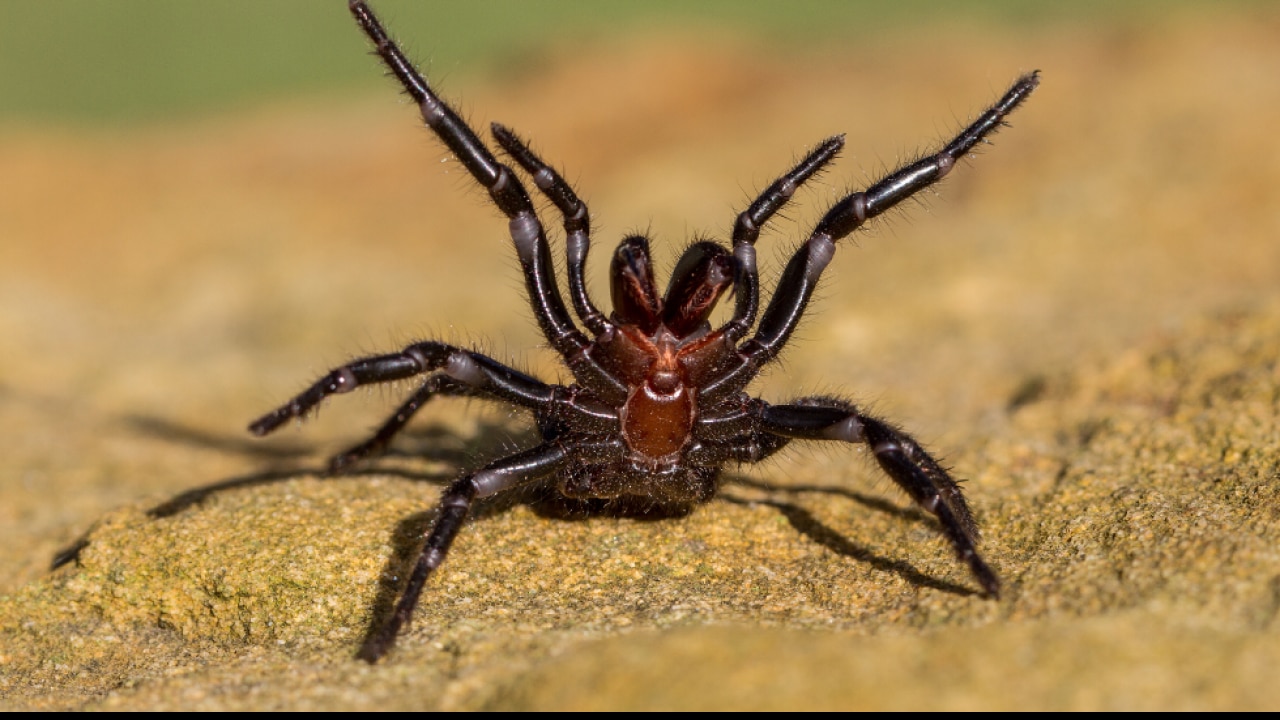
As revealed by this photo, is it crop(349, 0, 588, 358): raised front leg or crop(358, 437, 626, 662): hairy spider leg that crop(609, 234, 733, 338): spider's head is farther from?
crop(358, 437, 626, 662): hairy spider leg

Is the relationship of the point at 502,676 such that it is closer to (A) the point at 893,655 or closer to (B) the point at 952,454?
(A) the point at 893,655

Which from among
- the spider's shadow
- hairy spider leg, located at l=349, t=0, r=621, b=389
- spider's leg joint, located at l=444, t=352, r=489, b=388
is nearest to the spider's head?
hairy spider leg, located at l=349, t=0, r=621, b=389

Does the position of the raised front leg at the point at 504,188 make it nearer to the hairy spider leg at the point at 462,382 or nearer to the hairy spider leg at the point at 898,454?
the hairy spider leg at the point at 462,382

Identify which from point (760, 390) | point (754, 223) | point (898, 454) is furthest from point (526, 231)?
point (760, 390)

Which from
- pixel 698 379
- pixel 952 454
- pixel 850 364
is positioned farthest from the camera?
pixel 850 364

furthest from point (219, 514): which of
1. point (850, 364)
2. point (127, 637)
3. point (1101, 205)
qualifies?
point (1101, 205)
